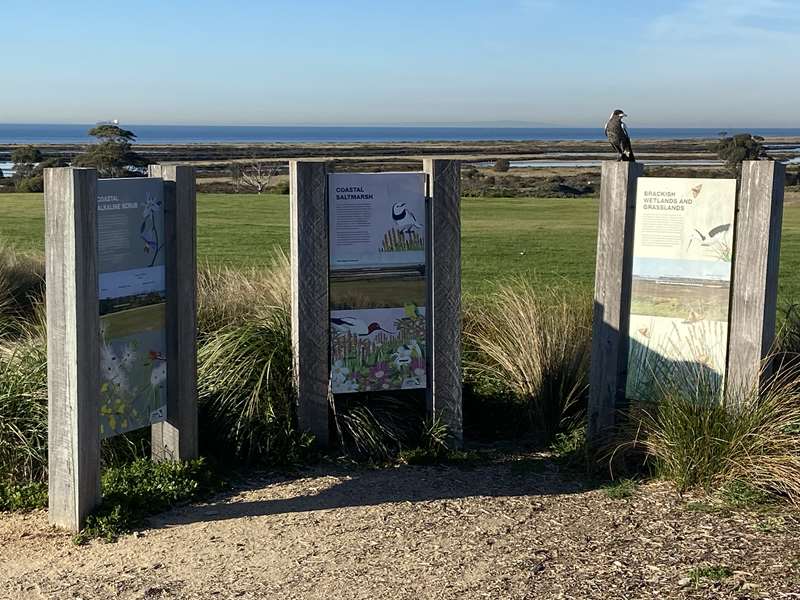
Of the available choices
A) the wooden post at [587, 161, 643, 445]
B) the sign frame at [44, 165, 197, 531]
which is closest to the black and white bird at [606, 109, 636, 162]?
the wooden post at [587, 161, 643, 445]

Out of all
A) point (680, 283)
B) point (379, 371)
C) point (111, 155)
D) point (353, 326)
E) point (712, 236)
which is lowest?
point (379, 371)

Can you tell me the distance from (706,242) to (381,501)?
2635 mm

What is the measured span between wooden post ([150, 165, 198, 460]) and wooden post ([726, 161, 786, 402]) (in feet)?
10.9

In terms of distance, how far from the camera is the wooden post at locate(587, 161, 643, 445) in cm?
698

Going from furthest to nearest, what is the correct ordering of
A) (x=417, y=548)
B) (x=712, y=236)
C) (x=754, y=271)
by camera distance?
1. (x=712, y=236)
2. (x=754, y=271)
3. (x=417, y=548)

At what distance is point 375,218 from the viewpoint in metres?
7.19

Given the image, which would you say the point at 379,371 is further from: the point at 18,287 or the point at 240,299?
the point at 18,287

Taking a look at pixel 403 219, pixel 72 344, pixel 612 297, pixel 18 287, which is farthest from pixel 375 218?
pixel 18 287

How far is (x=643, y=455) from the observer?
676cm

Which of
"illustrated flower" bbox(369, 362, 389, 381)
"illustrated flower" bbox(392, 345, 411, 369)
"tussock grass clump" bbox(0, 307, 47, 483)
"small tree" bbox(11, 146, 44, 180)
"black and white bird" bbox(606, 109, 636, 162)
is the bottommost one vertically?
"tussock grass clump" bbox(0, 307, 47, 483)

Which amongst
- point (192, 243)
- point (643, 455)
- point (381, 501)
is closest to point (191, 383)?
point (192, 243)

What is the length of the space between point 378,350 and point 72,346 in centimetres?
227

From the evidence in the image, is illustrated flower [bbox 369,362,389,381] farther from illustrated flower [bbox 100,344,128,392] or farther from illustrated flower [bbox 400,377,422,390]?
illustrated flower [bbox 100,344,128,392]

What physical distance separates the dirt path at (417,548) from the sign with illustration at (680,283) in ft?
3.05
